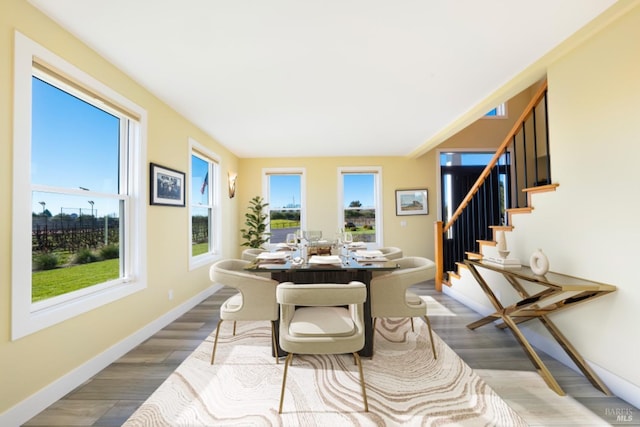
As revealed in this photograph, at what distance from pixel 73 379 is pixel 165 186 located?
202 cm

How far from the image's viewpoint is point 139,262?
9.27ft

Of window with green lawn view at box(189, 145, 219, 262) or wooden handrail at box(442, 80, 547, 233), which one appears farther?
window with green lawn view at box(189, 145, 219, 262)

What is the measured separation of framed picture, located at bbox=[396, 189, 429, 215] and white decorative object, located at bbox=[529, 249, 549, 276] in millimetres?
3793

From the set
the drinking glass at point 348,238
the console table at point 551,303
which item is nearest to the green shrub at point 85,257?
the drinking glass at point 348,238

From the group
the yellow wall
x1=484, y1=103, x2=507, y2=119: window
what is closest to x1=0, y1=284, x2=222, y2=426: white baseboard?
the yellow wall

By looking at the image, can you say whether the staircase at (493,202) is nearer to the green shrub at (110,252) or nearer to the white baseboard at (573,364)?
the white baseboard at (573,364)

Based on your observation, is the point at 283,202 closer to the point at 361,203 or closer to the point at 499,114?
the point at 361,203

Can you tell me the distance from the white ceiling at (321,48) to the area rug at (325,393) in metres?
2.70

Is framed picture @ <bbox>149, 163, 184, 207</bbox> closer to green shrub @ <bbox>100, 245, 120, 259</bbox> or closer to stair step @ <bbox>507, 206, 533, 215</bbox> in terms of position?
green shrub @ <bbox>100, 245, 120, 259</bbox>

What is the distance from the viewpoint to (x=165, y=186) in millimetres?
3281

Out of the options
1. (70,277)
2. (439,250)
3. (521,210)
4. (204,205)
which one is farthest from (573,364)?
(204,205)

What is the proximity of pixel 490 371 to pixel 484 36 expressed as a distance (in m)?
2.71

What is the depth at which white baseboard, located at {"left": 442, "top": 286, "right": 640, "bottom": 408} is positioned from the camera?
181 centimetres

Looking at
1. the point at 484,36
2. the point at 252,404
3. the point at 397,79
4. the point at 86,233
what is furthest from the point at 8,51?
the point at 484,36
